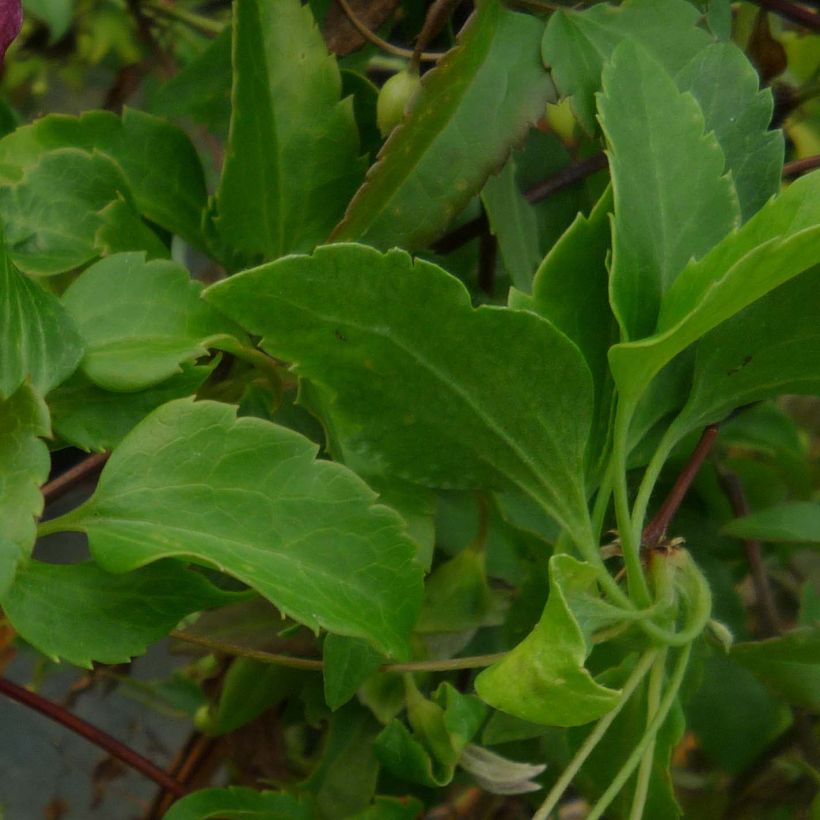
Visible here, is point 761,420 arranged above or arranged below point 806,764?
above

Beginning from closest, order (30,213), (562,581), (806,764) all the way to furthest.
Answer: (562,581), (30,213), (806,764)

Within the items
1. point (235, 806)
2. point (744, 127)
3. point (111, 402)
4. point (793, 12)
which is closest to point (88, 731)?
point (235, 806)

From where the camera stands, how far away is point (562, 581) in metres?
0.32

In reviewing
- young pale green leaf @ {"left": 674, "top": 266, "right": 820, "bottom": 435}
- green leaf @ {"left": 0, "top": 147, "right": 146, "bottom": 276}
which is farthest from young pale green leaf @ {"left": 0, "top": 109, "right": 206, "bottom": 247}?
young pale green leaf @ {"left": 674, "top": 266, "right": 820, "bottom": 435}

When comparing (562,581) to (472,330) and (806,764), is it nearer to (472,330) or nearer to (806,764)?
(472,330)

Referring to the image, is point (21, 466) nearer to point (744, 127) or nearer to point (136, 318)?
point (136, 318)

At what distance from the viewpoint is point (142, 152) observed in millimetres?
460

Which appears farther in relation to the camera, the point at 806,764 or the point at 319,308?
the point at 806,764

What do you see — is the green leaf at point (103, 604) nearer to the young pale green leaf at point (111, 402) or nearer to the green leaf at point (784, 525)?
the young pale green leaf at point (111, 402)

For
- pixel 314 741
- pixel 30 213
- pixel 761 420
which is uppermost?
pixel 30 213

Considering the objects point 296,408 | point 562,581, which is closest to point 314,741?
point 296,408

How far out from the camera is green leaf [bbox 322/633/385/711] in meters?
0.38

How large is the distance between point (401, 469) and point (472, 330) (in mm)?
76

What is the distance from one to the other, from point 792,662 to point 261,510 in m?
0.29
